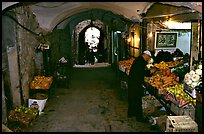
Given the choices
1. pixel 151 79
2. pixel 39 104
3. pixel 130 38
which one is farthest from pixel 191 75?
pixel 130 38

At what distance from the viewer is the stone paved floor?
24.0 ft

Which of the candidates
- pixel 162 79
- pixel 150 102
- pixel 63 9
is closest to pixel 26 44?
pixel 63 9

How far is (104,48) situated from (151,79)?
16446 millimetres

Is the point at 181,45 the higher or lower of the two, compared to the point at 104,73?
higher

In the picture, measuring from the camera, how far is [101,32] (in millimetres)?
24188

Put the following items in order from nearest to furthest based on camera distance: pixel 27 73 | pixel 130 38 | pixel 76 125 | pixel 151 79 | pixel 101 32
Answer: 1. pixel 76 125
2. pixel 151 79
3. pixel 27 73
4. pixel 130 38
5. pixel 101 32

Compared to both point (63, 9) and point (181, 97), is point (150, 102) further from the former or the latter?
point (63, 9)

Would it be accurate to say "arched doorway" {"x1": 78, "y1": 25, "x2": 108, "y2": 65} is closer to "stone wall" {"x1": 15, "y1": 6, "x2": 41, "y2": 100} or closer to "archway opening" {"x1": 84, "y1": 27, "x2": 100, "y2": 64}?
"archway opening" {"x1": 84, "y1": 27, "x2": 100, "y2": 64}

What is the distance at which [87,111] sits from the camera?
884 cm

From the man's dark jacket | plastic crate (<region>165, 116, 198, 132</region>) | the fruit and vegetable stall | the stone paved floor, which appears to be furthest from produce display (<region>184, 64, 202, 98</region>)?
the man's dark jacket

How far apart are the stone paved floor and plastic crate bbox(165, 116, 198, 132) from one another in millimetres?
1733

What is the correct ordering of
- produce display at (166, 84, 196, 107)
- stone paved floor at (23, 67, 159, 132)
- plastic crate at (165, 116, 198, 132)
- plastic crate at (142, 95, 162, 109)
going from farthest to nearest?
1. plastic crate at (142, 95, 162, 109)
2. stone paved floor at (23, 67, 159, 132)
3. produce display at (166, 84, 196, 107)
4. plastic crate at (165, 116, 198, 132)

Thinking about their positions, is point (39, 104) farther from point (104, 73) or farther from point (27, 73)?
point (104, 73)

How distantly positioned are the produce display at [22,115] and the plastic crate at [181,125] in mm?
4112
